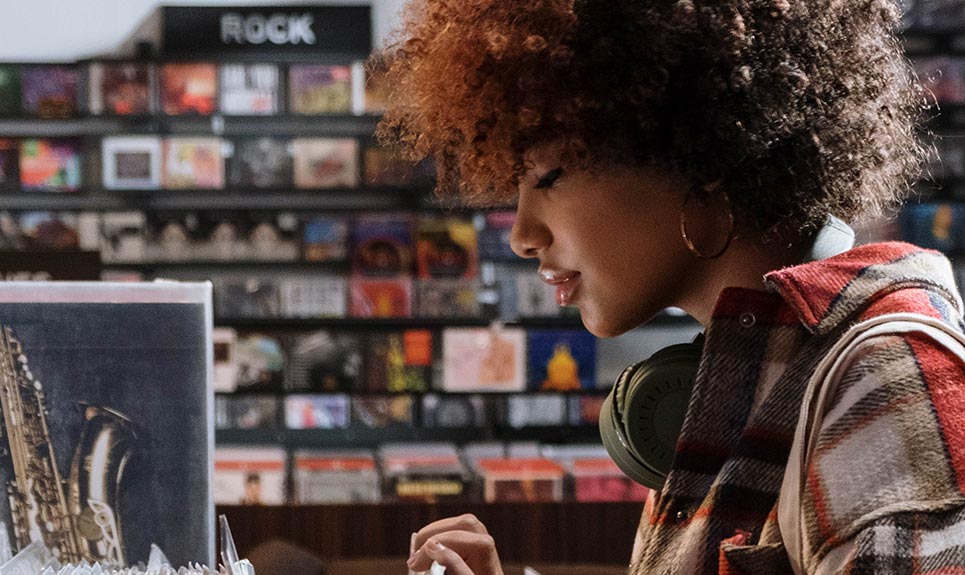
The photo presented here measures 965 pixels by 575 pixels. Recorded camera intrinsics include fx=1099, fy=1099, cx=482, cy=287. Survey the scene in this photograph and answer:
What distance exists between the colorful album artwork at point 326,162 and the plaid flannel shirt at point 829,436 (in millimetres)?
4063

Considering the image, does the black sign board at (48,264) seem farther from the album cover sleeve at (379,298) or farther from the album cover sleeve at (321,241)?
the album cover sleeve at (321,241)

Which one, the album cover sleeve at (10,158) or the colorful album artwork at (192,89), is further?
the album cover sleeve at (10,158)

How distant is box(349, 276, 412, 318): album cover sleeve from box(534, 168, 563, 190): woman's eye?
12.2 ft

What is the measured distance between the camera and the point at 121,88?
491cm

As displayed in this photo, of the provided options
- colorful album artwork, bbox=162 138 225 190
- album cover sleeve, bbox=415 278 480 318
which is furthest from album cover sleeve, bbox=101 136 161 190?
album cover sleeve, bbox=415 278 480 318

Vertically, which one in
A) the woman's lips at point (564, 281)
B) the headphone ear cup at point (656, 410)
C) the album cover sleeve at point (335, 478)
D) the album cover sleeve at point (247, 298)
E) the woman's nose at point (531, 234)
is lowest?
the album cover sleeve at point (335, 478)

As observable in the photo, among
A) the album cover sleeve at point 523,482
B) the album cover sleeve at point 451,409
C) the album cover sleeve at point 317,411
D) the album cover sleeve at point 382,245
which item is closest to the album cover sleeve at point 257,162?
the album cover sleeve at point 382,245

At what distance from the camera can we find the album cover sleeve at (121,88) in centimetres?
489

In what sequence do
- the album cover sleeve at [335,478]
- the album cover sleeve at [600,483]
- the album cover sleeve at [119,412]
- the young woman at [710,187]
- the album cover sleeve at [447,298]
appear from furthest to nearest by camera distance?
the album cover sleeve at [447,298] → the album cover sleeve at [335,478] → the album cover sleeve at [600,483] → the album cover sleeve at [119,412] → the young woman at [710,187]

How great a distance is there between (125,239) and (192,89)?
0.73m

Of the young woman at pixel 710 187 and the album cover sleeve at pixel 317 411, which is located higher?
the young woman at pixel 710 187

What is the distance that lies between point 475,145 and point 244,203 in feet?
14.2

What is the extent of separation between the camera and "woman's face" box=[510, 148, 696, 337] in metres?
0.91

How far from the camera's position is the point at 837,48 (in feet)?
2.91
